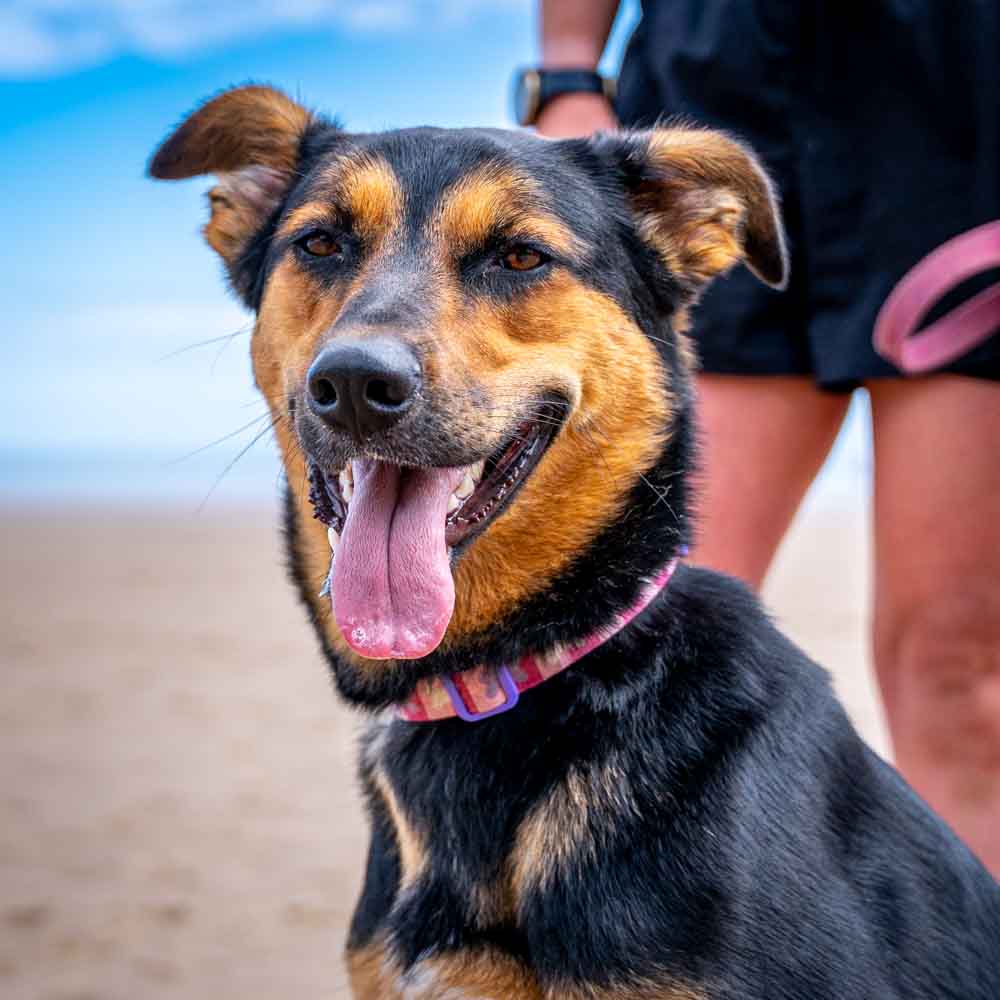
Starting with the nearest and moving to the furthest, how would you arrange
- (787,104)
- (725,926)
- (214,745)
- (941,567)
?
(725,926)
(941,567)
(787,104)
(214,745)

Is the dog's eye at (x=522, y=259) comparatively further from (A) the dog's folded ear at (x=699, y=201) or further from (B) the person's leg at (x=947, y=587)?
(B) the person's leg at (x=947, y=587)

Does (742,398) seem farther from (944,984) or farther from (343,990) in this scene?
(343,990)

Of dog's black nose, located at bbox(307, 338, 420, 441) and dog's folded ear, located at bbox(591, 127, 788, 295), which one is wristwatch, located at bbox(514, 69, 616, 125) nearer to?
dog's folded ear, located at bbox(591, 127, 788, 295)

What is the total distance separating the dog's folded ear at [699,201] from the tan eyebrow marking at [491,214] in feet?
1.07

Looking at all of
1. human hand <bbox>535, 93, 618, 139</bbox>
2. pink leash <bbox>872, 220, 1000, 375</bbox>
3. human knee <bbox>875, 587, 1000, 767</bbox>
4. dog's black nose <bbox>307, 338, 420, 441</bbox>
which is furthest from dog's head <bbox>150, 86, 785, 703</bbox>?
human knee <bbox>875, 587, 1000, 767</bbox>

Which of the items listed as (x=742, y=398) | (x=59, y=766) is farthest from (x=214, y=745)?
(x=742, y=398)

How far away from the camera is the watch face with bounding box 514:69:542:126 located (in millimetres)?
3572

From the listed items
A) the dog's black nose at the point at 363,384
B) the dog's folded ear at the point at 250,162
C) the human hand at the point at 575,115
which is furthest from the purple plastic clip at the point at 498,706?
the human hand at the point at 575,115

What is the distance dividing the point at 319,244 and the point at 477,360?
589 millimetres

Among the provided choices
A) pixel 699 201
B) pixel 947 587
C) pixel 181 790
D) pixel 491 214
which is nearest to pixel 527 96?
pixel 699 201

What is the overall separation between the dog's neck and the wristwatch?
1203 mm

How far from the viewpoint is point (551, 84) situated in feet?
11.7

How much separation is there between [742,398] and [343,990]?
223 centimetres

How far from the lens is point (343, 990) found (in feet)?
12.7
